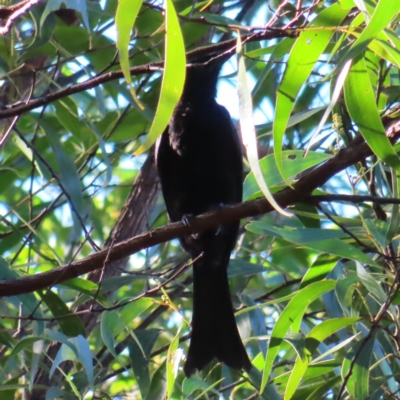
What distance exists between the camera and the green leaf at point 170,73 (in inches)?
45.8

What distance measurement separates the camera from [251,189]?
69.9 inches

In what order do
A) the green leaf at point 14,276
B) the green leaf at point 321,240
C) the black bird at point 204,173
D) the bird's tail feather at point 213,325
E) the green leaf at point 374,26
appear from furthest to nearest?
the black bird at point 204,173, the bird's tail feather at point 213,325, the green leaf at point 14,276, the green leaf at point 321,240, the green leaf at point 374,26

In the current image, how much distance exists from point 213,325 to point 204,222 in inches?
26.0

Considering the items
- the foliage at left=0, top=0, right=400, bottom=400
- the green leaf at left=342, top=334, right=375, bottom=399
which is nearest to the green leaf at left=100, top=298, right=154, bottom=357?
the foliage at left=0, top=0, right=400, bottom=400

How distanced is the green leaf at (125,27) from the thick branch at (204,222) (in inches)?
16.0

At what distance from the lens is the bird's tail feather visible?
2096 mm

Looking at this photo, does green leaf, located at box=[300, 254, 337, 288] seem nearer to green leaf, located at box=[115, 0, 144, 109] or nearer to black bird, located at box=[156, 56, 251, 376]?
black bird, located at box=[156, 56, 251, 376]

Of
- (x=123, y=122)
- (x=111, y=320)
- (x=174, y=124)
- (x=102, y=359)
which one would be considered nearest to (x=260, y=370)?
(x=111, y=320)

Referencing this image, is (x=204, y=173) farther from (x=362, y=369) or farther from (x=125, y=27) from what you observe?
(x=125, y=27)

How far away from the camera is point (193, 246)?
2508mm

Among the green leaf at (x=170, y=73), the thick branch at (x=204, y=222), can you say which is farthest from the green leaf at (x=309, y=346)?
the green leaf at (x=170, y=73)

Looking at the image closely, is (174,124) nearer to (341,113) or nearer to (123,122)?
(123,122)

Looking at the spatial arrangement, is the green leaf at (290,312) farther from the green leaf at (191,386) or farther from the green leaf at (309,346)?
the green leaf at (191,386)

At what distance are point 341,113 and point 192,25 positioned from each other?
781 millimetres
